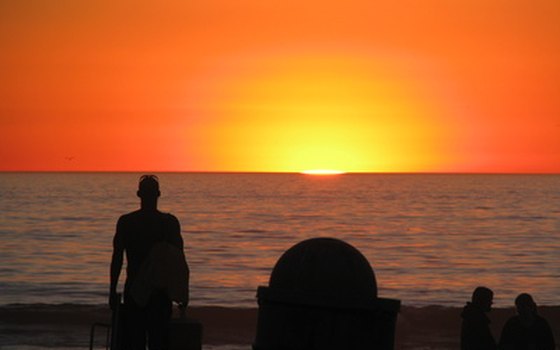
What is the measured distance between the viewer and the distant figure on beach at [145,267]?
385 inches

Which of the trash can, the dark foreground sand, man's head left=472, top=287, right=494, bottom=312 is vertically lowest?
the trash can

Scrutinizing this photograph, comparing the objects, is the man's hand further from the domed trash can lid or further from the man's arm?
the domed trash can lid

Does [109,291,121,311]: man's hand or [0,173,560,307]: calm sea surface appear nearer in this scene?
[109,291,121,311]: man's hand

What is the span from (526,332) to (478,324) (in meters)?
0.50

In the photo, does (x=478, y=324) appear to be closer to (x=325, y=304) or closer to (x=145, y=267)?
(x=325, y=304)

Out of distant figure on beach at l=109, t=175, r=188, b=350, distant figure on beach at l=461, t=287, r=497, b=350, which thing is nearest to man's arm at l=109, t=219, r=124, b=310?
distant figure on beach at l=109, t=175, r=188, b=350

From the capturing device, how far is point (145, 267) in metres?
9.74

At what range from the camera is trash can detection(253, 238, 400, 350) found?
8.67 m

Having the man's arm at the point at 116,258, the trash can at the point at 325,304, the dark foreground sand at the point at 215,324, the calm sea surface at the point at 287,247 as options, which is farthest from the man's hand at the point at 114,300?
the calm sea surface at the point at 287,247

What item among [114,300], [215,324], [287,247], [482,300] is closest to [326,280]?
[114,300]

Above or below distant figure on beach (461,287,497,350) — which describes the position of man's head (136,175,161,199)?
above

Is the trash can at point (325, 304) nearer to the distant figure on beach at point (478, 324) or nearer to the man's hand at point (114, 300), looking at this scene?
the man's hand at point (114, 300)

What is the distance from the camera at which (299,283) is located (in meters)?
8.81

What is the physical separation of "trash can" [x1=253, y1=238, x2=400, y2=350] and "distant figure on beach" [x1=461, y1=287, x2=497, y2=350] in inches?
110
